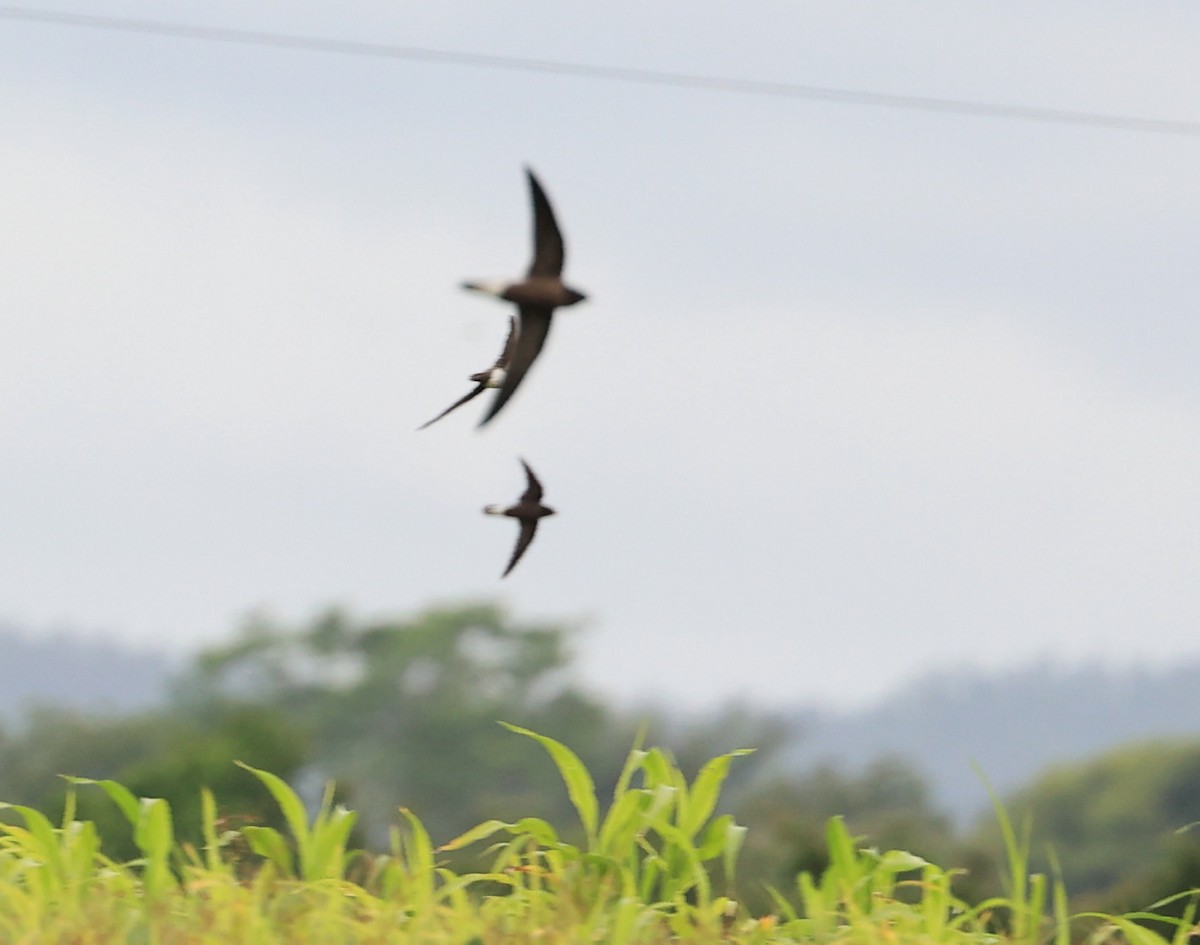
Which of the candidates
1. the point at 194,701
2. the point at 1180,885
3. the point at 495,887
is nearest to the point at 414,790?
the point at 194,701

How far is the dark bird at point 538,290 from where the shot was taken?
11.8 feet

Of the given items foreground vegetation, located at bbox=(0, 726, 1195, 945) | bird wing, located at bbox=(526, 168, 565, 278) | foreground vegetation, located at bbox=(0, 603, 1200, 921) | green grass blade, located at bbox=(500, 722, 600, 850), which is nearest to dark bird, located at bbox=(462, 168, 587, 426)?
bird wing, located at bbox=(526, 168, 565, 278)

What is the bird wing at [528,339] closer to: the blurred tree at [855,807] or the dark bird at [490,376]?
the dark bird at [490,376]

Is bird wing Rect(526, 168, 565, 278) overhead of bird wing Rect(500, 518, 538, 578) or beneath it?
overhead

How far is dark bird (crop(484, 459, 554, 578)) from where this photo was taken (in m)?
4.16

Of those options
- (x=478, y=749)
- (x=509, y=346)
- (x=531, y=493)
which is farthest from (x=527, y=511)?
(x=478, y=749)

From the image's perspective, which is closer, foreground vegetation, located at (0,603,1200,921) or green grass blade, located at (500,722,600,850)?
green grass blade, located at (500,722,600,850)

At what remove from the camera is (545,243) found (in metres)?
3.65

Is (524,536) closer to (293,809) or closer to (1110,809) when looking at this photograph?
(293,809)

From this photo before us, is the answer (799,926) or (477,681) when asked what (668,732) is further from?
(799,926)

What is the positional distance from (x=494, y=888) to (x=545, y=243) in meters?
3.63

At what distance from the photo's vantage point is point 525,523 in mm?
4215

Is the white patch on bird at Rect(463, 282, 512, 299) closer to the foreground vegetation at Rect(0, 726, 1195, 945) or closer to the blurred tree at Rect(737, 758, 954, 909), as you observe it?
the foreground vegetation at Rect(0, 726, 1195, 945)

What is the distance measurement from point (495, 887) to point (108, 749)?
2542 inches
